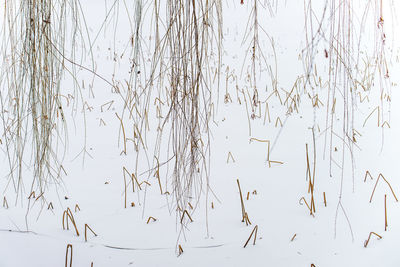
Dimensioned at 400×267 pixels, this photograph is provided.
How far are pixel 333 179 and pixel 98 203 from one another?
973 millimetres

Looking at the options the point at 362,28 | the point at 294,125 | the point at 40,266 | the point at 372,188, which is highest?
the point at 362,28

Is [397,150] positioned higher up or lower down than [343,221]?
higher up

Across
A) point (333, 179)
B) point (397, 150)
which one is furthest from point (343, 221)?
point (397, 150)

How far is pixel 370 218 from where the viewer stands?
1219 millimetres

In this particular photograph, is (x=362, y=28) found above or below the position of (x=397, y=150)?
above

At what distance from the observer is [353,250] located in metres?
1.07

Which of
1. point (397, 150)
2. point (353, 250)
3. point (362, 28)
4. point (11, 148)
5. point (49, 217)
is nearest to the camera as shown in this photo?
point (362, 28)

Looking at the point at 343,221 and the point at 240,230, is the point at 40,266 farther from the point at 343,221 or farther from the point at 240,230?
the point at 343,221

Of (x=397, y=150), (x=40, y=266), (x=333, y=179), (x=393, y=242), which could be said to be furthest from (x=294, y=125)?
(x=40, y=266)

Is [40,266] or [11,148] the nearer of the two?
[40,266]

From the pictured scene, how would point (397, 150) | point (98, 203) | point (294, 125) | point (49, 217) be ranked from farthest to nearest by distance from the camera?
point (294, 125), point (397, 150), point (98, 203), point (49, 217)

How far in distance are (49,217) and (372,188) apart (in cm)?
124

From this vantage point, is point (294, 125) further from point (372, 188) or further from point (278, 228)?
point (278, 228)

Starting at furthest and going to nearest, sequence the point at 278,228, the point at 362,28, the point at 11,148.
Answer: the point at 11,148
the point at 278,228
the point at 362,28
